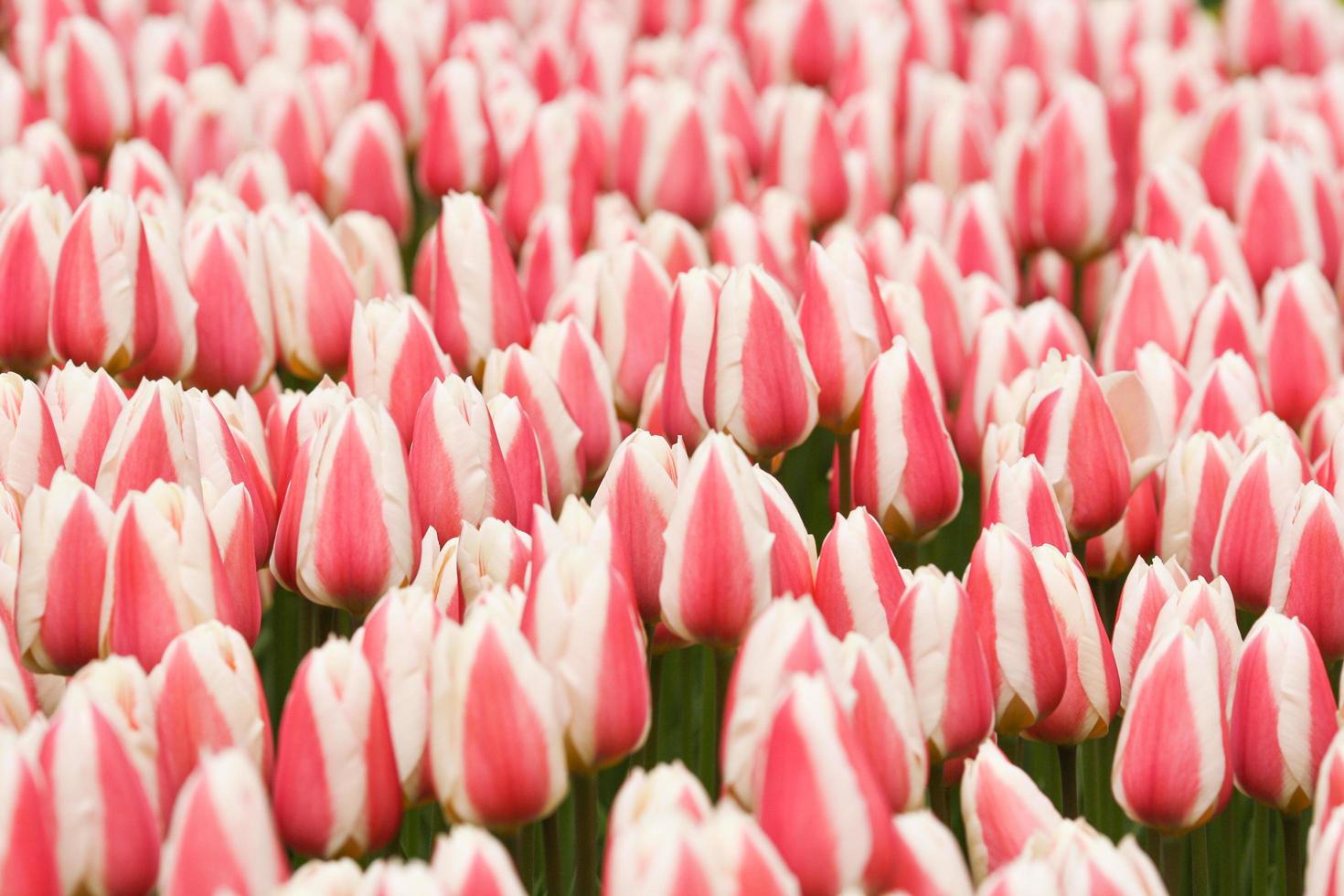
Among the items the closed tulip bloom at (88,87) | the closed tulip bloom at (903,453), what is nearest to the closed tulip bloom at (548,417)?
the closed tulip bloom at (903,453)

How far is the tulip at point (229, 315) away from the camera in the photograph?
170 cm

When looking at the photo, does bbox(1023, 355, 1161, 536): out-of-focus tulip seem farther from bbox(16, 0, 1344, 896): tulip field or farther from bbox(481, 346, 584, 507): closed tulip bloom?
bbox(481, 346, 584, 507): closed tulip bloom

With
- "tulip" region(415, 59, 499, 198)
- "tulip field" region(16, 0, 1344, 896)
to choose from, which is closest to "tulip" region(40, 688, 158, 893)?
"tulip field" region(16, 0, 1344, 896)

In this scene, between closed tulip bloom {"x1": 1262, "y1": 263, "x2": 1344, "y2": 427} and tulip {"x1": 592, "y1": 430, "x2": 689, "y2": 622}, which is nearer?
tulip {"x1": 592, "y1": 430, "x2": 689, "y2": 622}

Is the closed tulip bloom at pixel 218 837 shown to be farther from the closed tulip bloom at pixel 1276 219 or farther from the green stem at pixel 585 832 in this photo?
the closed tulip bloom at pixel 1276 219

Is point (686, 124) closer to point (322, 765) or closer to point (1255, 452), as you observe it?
point (1255, 452)

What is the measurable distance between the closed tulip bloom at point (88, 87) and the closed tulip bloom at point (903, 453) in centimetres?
148

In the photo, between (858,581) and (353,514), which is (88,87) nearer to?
(353,514)

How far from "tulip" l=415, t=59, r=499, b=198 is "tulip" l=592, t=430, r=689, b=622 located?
116 cm

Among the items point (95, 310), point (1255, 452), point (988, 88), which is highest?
point (95, 310)

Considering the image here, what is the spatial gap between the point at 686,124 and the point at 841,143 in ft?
1.23

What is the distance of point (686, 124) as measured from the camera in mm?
2303

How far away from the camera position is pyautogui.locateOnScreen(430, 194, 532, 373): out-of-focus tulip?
5.80 ft

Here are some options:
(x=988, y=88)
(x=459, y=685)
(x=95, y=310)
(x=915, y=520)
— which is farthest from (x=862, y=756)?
(x=988, y=88)
